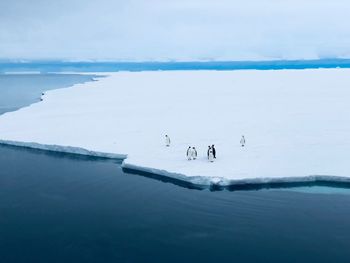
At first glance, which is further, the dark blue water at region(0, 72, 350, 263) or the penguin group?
the penguin group

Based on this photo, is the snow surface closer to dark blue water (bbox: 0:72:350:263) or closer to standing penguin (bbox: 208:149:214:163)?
standing penguin (bbox: 208:149:214:163)

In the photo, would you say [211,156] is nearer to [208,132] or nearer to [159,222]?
[159,222]

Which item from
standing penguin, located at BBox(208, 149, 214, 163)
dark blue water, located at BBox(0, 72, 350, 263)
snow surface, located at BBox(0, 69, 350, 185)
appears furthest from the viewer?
standing penguin, located at BBox(208, 149, 214, 163)

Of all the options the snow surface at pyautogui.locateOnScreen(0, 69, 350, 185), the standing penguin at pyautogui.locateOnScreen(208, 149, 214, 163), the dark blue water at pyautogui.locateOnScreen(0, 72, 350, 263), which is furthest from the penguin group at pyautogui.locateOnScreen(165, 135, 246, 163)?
the dark blue water at pyautogui.locateOnScreen(0, 72, 350, 263)

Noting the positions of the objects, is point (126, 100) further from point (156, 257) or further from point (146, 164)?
point (156, 257)

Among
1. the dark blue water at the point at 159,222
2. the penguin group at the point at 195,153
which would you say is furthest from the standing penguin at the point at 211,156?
the dark blue water at the point at 159,222

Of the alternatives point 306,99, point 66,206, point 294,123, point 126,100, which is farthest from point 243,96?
point 66,206

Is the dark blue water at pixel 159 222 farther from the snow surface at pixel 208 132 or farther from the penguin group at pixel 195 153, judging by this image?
the penguin group at pixel 195 153
